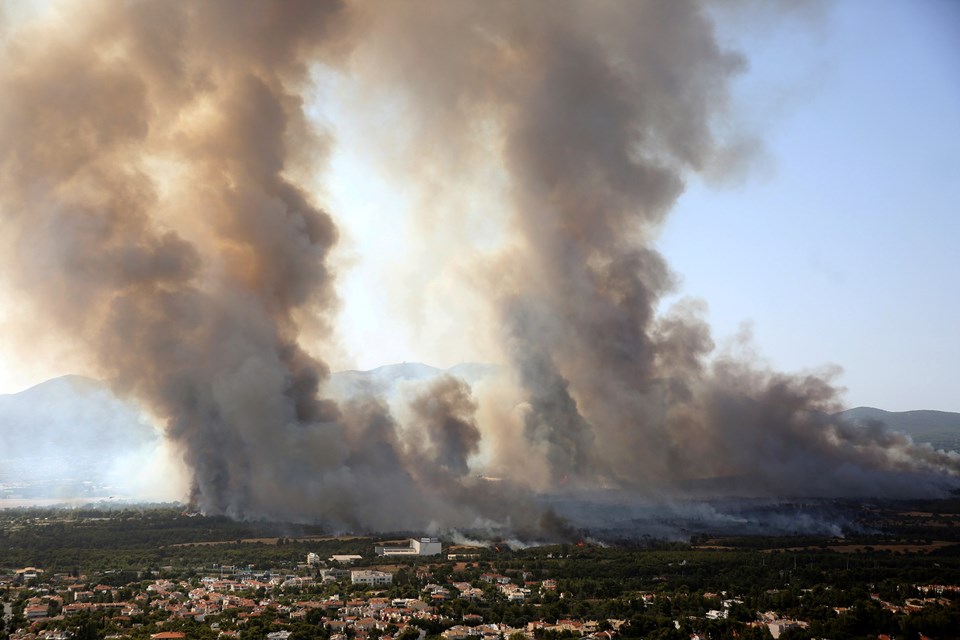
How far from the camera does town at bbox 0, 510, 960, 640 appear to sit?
3103cm

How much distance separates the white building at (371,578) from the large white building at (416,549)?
4.95 m

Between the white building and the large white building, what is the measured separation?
4.95 m

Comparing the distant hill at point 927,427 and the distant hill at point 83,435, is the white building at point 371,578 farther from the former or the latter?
the distant hill at point 927,427

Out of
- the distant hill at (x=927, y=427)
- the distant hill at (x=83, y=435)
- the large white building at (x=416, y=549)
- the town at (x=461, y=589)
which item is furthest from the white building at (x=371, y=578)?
the distant hill at (x=927, y=427)

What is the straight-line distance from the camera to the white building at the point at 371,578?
38375 mm

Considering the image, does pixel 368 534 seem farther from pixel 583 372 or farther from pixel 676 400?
pixel 676 400

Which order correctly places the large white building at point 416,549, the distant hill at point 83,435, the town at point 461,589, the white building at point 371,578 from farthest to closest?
the distant hill at point 83,435 < the large white building at point 416,549 < the white building at point 371,578 < the town at point 461,589

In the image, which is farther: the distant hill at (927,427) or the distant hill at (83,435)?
the distant hill at (927,427)

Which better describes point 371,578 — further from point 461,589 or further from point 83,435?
point 83,435

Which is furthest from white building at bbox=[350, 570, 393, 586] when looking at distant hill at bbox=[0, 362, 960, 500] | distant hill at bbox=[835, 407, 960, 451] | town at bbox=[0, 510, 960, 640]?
distant hill at bbox=[835, 407, 960, 451]

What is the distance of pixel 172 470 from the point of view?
6300cm

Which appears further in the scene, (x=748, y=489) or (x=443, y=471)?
(x=748, y=489)

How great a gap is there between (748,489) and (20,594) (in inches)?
1661

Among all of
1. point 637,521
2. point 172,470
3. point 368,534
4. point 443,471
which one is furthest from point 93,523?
point 637,521
